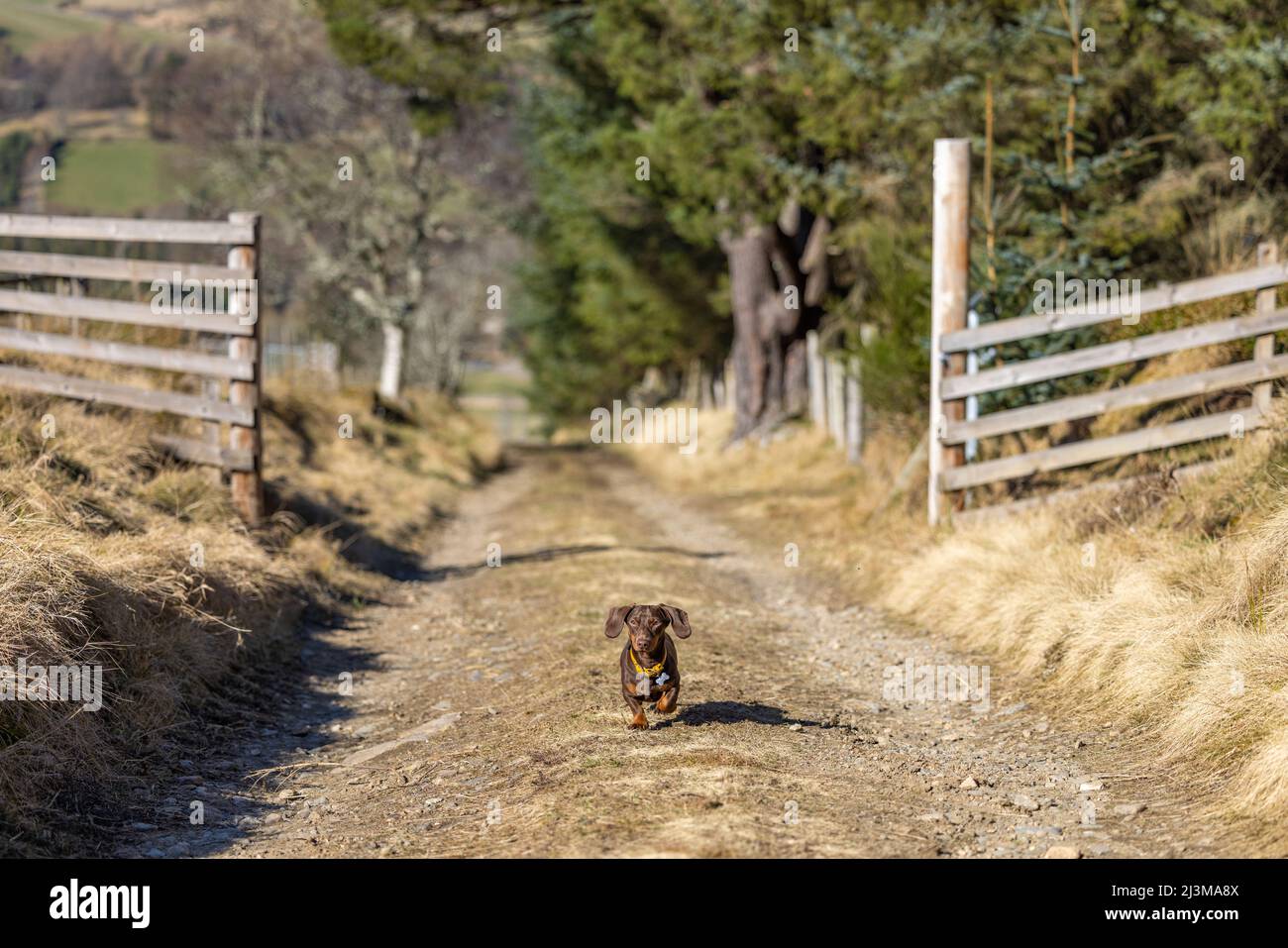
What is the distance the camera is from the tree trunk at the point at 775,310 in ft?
70.2

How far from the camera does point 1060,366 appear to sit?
10.1 metres

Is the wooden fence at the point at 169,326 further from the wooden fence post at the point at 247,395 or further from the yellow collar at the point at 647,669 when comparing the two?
the yellow collar at the point at 647,669

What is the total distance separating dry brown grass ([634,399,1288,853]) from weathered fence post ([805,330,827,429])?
8089mm

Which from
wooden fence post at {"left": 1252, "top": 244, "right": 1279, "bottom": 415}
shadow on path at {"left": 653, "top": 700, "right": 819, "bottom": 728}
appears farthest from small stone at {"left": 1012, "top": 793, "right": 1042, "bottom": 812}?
wooden fence post at {"left": 1252, "top": 244, "right": 1279, "bottom": 415}

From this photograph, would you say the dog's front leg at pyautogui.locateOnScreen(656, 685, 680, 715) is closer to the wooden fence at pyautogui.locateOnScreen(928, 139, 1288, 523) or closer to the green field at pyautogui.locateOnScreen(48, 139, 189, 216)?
the wooden fence at pyautogui.locateOnScreen(928, 139, 1288, 523)

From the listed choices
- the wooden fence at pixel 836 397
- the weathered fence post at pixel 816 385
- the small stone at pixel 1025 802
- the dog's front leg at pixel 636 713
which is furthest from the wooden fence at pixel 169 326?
the weathered fence post at pixel 816 385

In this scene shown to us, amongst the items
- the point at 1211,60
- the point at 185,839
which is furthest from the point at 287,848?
the point at 1211,60
